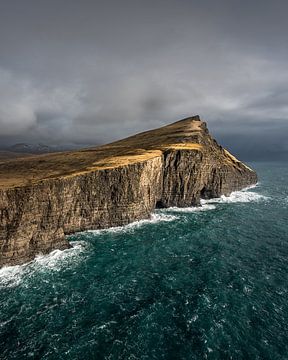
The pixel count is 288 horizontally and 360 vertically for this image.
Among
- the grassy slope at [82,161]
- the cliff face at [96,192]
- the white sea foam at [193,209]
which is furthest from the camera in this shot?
the white sea foam at [193,209]

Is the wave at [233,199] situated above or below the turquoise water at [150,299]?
below

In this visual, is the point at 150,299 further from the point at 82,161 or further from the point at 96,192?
the point at 82,161

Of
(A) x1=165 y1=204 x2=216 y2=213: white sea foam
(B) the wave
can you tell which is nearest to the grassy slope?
(A) x1=165 y1=204 x2=216 y2=213: white sea foam

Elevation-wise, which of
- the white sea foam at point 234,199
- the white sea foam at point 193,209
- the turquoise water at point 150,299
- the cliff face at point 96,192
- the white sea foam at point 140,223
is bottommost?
the white sea foam at point 234,199

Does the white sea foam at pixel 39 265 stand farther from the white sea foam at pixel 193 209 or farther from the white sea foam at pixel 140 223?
the white sea foam at pixel 193 209

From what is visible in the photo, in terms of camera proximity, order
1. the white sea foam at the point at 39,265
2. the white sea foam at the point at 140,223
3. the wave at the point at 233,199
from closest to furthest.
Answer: the white sea foam at the point at 39,265
the white sea foam at the point at 140,223
the wave at the point at 233,199

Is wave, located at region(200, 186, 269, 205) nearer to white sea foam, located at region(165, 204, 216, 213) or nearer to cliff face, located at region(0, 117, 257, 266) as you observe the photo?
cliff face, located at region(0, 117, 257, 266)

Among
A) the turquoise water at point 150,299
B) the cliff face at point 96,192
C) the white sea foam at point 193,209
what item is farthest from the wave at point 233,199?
the turquoise water at point 150,299

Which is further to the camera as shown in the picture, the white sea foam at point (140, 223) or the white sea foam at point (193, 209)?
the white sea foam at point (193, 209)
